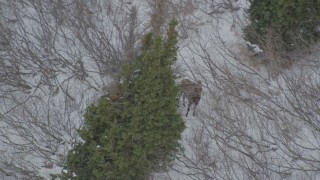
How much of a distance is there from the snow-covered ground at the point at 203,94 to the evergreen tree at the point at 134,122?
4.40 ft

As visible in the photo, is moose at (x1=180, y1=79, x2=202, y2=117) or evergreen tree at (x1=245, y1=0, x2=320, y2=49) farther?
moose at (x1=180, y1=79, x2=202, y2=117)

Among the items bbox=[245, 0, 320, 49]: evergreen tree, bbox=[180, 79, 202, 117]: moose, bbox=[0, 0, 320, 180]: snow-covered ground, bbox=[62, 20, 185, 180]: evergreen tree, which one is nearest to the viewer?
bbox=[62, 20, 185, 180]: evergreen tree

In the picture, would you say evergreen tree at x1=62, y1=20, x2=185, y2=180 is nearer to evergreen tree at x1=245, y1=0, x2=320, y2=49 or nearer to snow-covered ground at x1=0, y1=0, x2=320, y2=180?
snow-covered ground at x1=0, y1=0, x2=320, y2=180

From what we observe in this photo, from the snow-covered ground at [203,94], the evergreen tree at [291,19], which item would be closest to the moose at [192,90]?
the snow-covered ground at [203,94]

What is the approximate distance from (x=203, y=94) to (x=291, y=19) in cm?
225

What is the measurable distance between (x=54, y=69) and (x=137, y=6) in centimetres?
248

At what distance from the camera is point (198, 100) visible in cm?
928

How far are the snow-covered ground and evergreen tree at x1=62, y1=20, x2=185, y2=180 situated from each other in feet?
4.40

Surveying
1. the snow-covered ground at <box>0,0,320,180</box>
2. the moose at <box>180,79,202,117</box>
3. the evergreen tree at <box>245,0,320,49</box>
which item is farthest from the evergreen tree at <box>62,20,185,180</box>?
the evergreen tree at <box>245,0,320,49</box>

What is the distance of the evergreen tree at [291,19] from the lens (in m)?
8.83

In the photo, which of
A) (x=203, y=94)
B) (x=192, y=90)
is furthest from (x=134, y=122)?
(x=203, y=94)

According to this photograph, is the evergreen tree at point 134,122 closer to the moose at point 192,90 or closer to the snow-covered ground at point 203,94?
the snow-covered ground at point 203,94

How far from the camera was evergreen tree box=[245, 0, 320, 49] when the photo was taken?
8.83 meters

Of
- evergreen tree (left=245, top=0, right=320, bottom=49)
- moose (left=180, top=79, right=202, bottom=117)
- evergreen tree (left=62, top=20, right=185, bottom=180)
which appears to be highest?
evergreen tree (left=245, top=0, right=320, bottom=49)
